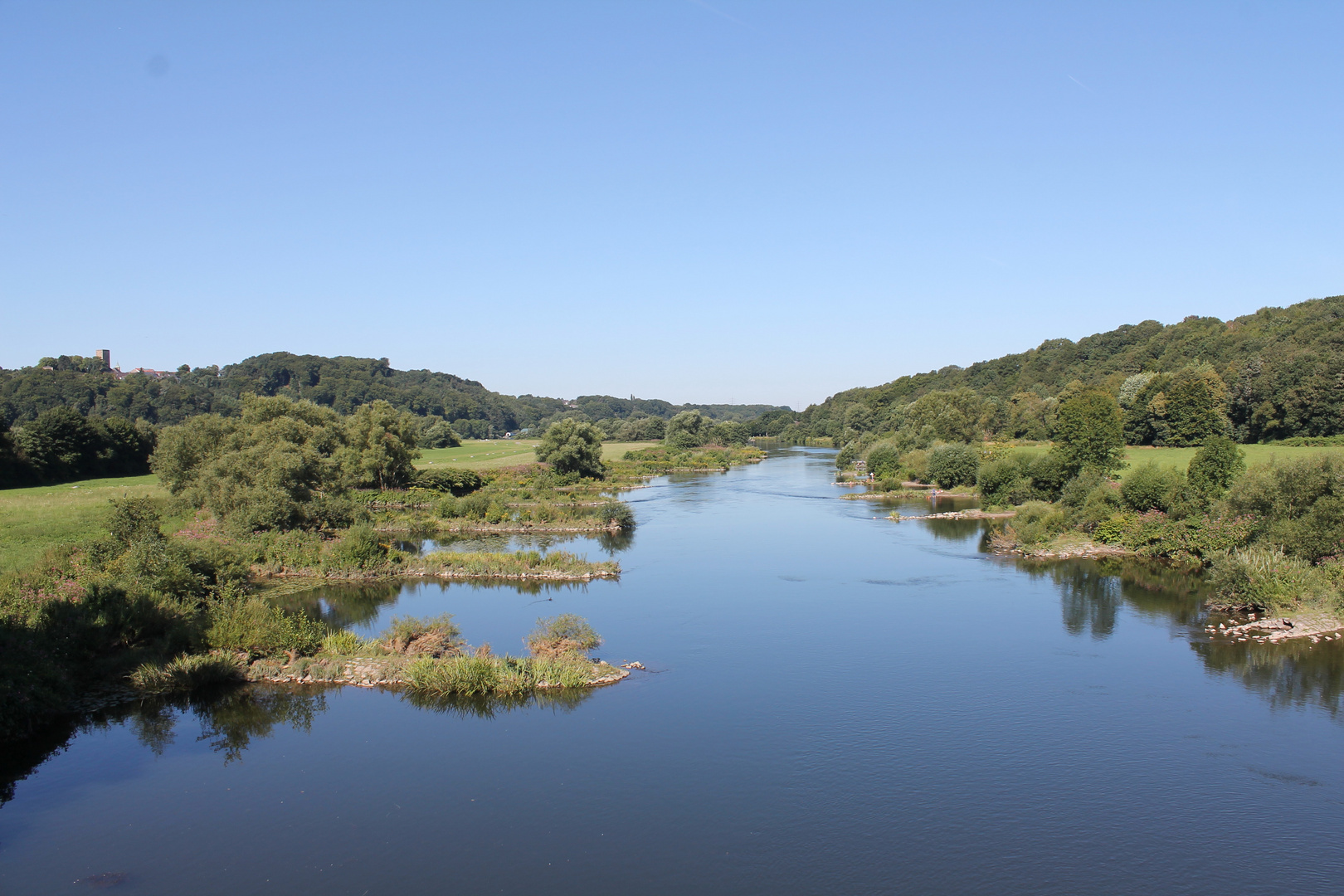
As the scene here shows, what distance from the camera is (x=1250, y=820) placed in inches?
554

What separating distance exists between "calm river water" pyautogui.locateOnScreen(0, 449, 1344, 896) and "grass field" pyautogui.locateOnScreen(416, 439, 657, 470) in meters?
46.8

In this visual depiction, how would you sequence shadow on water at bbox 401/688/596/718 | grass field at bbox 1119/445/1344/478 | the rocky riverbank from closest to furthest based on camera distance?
shadow on water at bbox 401/688/596/718, the rocky riverbank, grass field at bbox 1119/445/1344/478

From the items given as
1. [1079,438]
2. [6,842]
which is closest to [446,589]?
[6,842]

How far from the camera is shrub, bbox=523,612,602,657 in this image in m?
22.0

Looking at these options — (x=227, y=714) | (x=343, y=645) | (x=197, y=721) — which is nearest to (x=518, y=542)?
(x=343, y=645)

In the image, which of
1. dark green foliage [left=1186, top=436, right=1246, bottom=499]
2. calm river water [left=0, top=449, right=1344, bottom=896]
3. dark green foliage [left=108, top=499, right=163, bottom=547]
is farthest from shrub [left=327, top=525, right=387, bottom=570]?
dark green foliage [left=1186, top=436, right=1246, bottom=499]

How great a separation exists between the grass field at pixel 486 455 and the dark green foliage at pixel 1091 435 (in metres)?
42.3

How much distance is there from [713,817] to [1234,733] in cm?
1188

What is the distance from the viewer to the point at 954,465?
63.2 metres

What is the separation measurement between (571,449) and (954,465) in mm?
29554

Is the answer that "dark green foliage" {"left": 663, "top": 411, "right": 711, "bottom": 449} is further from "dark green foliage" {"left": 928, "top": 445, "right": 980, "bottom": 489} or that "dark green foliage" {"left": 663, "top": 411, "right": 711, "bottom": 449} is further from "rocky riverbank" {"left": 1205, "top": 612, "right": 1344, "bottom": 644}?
"rocky riverbank" {"left": 1205, "top": 612, "right": 1344, "bottom": 644}

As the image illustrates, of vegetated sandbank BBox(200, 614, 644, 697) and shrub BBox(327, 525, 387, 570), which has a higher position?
shrub BBox(327, 525, 387, 570)

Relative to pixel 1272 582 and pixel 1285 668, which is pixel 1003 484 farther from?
pixel 1285 668

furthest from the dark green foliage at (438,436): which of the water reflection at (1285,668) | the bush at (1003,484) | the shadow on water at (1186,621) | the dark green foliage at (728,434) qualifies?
the water reflection at (1285,668)
